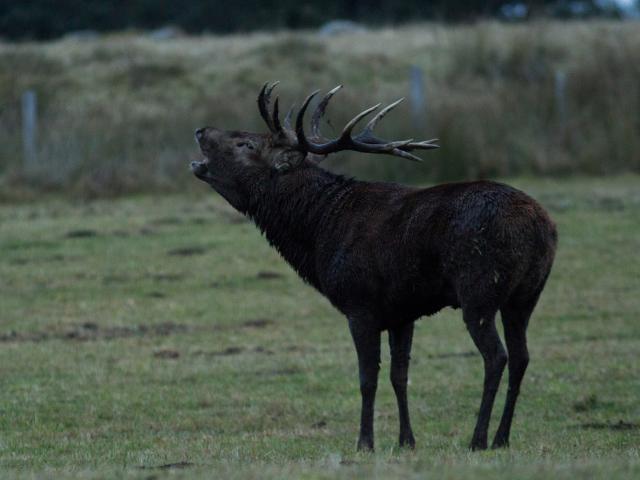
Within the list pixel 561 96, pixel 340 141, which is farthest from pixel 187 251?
pixel 561 96

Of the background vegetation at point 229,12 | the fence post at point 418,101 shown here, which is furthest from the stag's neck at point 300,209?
the background vegetation at point 229,12

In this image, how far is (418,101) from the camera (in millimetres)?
25875

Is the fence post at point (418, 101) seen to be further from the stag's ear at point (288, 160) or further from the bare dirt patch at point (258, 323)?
the stag's ear at point (288, 160)

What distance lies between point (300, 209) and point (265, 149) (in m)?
0.65

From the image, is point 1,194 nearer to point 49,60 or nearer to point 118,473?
point 49,60

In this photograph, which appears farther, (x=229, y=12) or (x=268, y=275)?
(x=229, y=12)

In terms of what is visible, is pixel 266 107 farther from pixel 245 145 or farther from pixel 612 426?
pixel 612 426

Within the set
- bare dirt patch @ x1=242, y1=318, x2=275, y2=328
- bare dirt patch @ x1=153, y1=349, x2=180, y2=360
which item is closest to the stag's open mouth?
bare dirt patch @ x1=153, y1=349, x2=180, y2=360

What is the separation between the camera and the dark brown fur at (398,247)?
8703mm

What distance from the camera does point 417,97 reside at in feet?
85.2

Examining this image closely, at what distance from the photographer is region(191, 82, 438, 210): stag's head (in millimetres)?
10133

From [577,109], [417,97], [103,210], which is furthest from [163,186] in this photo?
[577,109]

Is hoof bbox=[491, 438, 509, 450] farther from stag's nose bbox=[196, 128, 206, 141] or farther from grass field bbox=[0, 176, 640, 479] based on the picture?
stag's nose bbox=[196, 128, 206, 141]

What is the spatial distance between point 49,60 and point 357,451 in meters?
31.4
